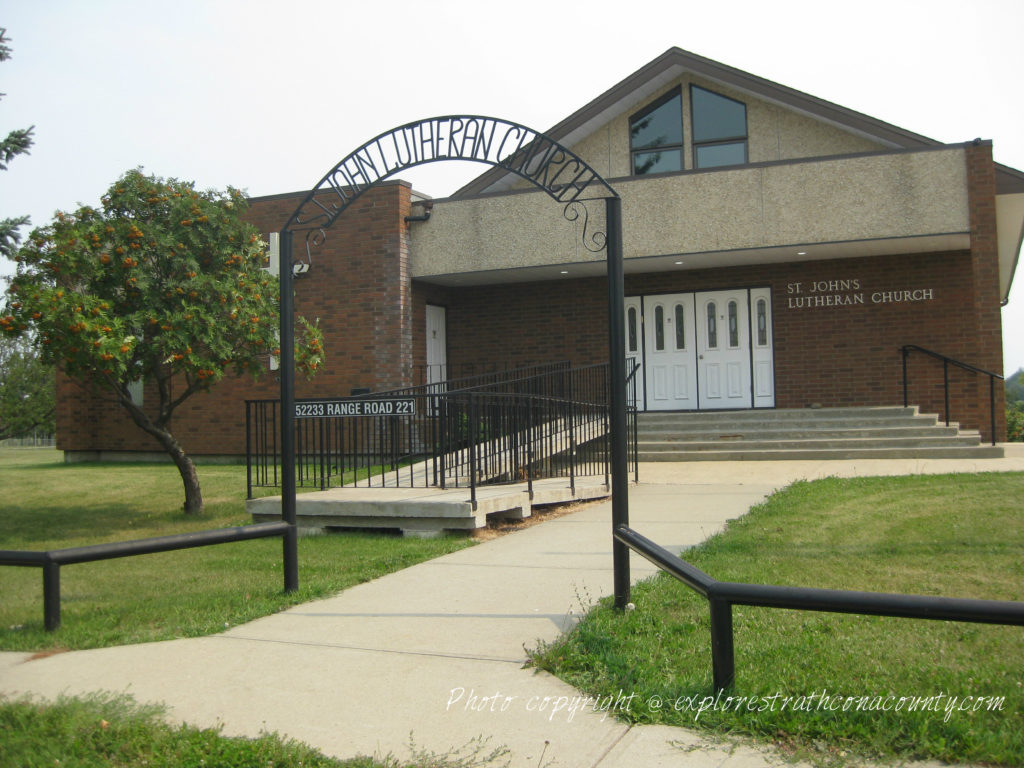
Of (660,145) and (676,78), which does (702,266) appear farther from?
(676,78)

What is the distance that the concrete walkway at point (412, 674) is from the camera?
12.1ft

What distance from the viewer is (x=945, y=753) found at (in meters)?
3.42

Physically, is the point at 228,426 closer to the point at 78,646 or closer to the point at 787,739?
the point at 78,646

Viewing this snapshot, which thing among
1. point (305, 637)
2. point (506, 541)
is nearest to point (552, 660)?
point (305, 637)

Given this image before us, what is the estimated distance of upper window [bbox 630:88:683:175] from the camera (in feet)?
60.2

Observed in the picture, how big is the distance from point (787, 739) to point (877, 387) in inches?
544

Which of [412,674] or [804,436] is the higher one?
[804,436]

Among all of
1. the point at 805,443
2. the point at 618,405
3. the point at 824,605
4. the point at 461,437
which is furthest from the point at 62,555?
the point at 805,443

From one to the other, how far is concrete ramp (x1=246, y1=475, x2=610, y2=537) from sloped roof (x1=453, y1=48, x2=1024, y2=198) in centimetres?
788

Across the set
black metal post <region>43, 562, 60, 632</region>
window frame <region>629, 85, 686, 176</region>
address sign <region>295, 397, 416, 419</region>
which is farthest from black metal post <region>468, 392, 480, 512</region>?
window frame <region>629, 85, 686, 176</region>

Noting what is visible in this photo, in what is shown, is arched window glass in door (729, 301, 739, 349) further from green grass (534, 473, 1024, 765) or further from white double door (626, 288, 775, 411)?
green grass (534, 473, 1024, 765)

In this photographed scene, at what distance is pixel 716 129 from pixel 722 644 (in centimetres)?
1569

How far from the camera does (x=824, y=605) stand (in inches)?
145

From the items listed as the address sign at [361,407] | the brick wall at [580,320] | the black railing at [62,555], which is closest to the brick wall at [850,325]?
the brick wall at [580,320]
